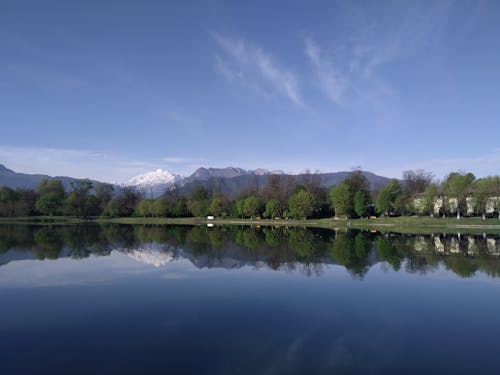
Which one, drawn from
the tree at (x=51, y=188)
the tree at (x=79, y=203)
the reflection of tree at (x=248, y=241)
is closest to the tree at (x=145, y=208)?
the tree at (x=79, y=203)

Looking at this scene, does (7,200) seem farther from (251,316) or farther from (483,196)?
(483,196)

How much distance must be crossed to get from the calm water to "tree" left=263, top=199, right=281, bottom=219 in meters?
71.8

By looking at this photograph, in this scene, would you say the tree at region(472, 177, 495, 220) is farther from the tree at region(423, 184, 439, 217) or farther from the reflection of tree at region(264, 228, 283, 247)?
the reflection of tree at region(264, 228, 283, 247)

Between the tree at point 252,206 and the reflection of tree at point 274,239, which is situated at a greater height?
the tree at point 252,206

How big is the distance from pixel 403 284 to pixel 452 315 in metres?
5.98

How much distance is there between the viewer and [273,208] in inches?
4026

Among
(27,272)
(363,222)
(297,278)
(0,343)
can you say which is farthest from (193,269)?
(363,222)

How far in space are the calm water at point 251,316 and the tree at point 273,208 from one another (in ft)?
235

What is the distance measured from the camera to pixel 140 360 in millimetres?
11039

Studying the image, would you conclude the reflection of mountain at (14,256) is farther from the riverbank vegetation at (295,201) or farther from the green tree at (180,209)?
the green tree at (180,209)

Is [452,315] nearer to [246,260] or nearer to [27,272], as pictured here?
[246,260]

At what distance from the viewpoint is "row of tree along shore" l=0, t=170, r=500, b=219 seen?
8250 cm

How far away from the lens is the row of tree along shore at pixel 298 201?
82500 mm

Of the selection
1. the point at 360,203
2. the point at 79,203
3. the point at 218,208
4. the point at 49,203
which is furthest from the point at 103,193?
the point at 360,203
